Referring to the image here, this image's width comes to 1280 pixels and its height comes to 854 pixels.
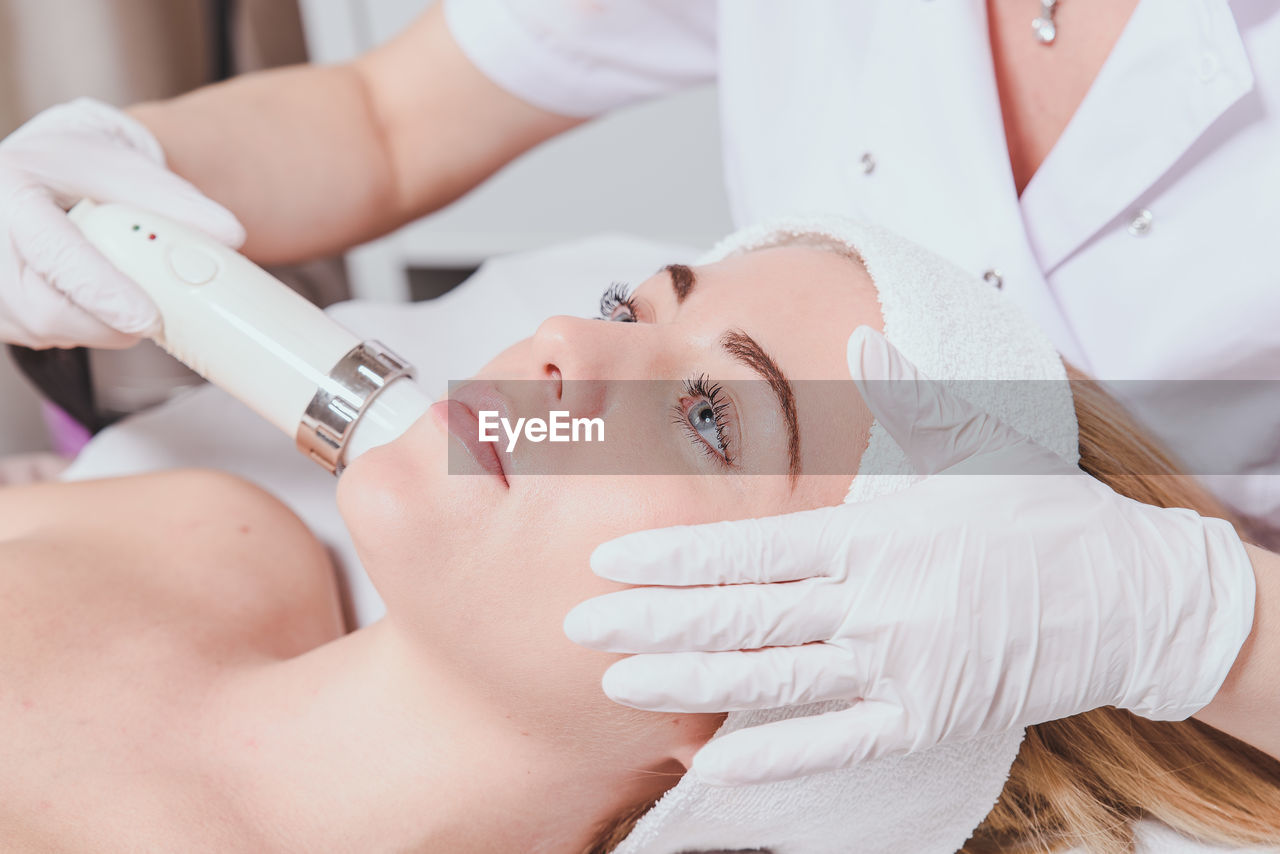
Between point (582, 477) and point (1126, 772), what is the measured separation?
579 mm

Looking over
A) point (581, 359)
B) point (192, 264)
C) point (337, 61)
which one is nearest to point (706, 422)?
point (581, 359)

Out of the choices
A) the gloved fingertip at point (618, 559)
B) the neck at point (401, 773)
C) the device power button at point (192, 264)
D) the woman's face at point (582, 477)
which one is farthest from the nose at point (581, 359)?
the device power button at point (192, 264)

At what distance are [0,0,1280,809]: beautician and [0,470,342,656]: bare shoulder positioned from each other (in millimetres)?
200

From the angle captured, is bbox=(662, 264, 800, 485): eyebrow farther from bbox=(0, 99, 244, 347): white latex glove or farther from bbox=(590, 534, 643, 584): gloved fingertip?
bbox=(0, 99, 244, 347): white latex glove

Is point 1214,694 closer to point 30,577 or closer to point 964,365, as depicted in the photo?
point 964,365

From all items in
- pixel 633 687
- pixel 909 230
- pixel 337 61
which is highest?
pixel 337 61

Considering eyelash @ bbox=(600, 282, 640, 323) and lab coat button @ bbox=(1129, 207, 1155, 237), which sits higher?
lab coat button @ bbox=(1129, 207, 1155, 237)

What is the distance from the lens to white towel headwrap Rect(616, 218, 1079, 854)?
34.0 inches

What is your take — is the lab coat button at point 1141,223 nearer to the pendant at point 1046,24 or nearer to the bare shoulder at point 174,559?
the pendant at point 1046,24

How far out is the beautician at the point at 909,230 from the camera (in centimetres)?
75

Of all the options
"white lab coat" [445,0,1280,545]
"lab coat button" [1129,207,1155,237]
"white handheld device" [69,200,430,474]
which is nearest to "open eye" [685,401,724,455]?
"white handheld device" [69,200,430,474]

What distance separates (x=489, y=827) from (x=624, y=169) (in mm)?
1730

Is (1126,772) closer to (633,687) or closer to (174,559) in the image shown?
(633,687)

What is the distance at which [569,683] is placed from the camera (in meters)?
0.84
